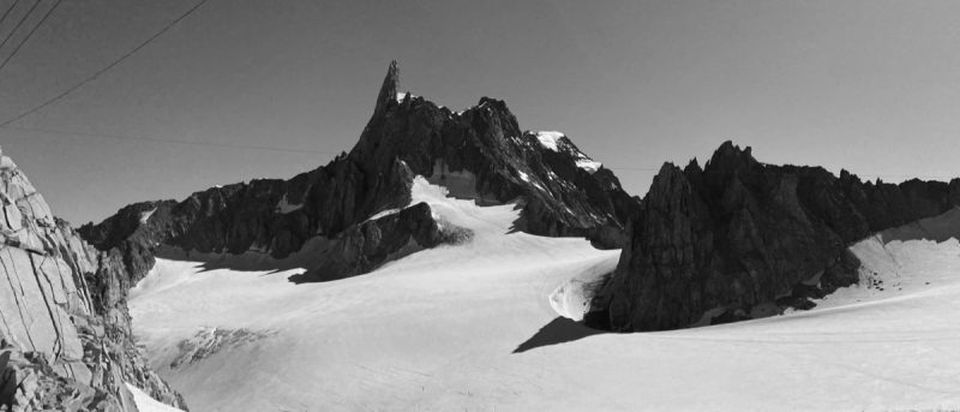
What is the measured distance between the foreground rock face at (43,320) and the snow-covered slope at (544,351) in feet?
54.5

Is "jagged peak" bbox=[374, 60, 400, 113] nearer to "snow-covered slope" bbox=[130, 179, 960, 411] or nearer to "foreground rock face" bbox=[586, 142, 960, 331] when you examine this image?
"snow-covered slope" bbox=[130, 179, 960, 411]

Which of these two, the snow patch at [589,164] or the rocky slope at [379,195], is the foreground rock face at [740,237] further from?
the snow patch at [589,164]

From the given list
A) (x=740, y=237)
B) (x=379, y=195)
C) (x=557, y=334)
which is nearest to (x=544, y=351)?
(x=557, y=334)

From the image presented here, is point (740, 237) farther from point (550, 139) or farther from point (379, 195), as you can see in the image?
point (550, 139)

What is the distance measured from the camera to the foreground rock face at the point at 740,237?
36.9m

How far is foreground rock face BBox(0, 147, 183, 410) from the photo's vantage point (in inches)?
384

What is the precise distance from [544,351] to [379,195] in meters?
63.8

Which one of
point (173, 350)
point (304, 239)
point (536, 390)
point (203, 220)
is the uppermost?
point (203, 220)

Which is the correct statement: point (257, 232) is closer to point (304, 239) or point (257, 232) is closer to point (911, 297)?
point (304, 239)

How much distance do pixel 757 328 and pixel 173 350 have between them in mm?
43659

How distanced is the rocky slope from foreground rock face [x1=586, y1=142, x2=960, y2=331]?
34175 mm

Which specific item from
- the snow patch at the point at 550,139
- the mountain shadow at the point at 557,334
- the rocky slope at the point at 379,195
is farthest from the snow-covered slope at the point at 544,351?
the snow patch at the point at 550,139

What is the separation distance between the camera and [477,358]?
31484 mm

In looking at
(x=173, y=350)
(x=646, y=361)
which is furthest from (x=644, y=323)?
(x=173, y=350)
